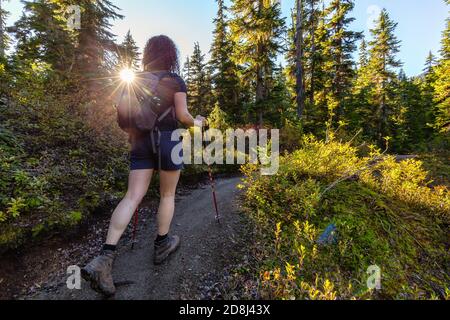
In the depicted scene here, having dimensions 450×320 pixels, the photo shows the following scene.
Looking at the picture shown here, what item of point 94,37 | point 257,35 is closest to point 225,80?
point 257,35

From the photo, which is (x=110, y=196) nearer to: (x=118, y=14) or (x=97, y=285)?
(x=97, y=285)

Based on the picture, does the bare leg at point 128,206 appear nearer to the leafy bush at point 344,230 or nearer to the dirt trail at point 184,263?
the dirt trail at point 184,263

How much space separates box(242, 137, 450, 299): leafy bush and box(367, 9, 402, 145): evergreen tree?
2477 cm

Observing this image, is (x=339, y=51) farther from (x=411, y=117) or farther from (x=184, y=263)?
(x=184, y=263)

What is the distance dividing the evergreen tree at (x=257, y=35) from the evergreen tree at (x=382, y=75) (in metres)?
17.2

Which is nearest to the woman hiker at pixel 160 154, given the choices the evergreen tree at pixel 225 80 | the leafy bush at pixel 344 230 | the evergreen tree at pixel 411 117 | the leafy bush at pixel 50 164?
the leafy bush at pixel 344 230

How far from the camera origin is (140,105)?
9.46ft

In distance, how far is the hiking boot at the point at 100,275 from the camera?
249 centimetres

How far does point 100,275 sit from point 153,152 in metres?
1.44
